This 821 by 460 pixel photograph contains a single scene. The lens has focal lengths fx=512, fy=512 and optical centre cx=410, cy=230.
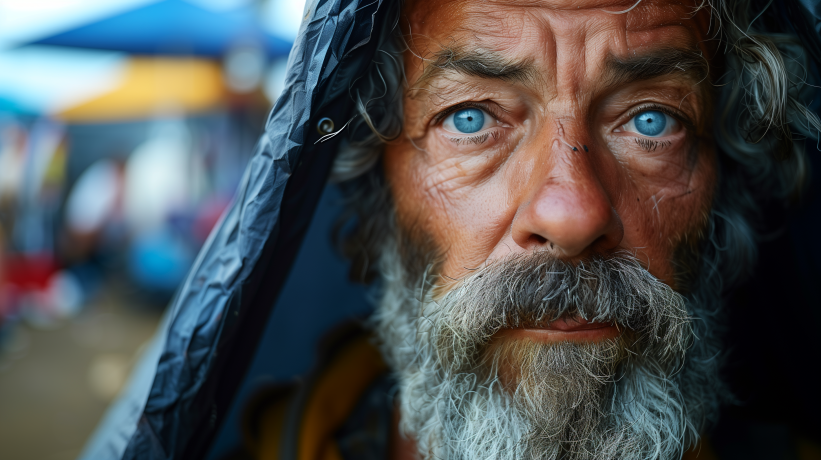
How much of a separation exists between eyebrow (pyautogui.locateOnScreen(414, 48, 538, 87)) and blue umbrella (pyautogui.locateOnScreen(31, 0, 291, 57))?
225 inches

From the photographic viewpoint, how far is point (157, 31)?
5.94m

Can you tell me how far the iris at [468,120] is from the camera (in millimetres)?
1361

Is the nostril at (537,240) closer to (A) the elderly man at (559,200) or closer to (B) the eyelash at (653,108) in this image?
(A) the elderly man at (559,200)

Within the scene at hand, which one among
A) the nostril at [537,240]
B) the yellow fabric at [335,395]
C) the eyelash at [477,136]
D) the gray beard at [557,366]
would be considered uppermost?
the eyelash at [477,136]

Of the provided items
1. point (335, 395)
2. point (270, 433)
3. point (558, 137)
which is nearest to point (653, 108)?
point (558, 137)

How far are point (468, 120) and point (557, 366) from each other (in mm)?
666

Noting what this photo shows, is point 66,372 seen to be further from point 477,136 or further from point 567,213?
point 567,213

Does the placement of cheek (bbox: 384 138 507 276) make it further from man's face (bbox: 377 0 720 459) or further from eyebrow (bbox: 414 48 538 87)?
eyebrow (bbox: 414 48 538 87)

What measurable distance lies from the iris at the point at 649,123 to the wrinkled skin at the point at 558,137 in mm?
26

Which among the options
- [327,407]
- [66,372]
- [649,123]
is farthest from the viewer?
[66,372]

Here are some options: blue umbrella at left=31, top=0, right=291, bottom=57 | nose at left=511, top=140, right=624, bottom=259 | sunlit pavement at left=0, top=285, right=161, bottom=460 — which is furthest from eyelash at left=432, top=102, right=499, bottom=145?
blue umbrella at left=31, top=0, right=291, bottom=57

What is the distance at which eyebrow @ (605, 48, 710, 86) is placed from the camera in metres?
1.25

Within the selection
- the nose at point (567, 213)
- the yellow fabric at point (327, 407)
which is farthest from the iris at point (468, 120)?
the yellow fabric at point (327, 407)

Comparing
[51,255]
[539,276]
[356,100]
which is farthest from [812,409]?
[51,255]
